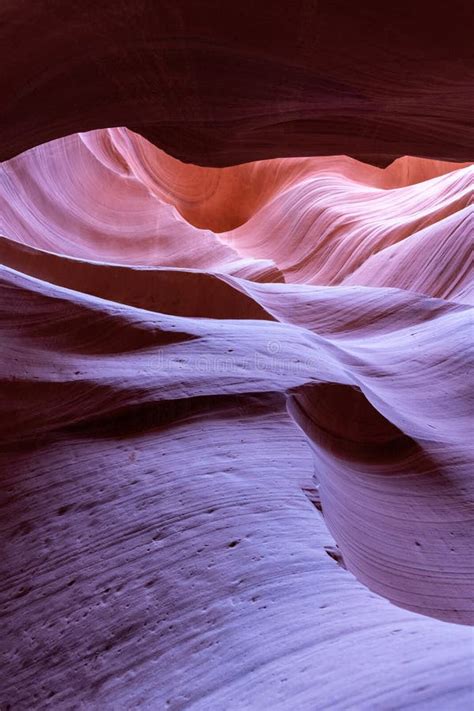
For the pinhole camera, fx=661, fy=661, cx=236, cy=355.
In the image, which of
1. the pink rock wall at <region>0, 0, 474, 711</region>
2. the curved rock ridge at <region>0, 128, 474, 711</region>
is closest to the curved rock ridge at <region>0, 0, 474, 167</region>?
the pink rock wall at <region>0, 0, 474, 711</region>

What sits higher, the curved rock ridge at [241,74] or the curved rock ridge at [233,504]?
the curved rock ridge at [241,74]

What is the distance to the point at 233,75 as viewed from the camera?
2438 millimetres

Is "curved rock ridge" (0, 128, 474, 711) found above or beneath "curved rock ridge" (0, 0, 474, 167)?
beneath

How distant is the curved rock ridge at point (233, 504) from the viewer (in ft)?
4.90

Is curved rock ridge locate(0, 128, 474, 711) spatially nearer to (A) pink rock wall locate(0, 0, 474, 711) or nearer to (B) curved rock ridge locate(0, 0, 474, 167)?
(A) pink rock wall locate(0, 0, 474, 711)

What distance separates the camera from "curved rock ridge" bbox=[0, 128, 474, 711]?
58.8 inches

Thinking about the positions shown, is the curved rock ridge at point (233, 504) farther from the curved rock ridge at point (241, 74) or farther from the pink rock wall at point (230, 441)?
the curved rock ridge at point (241, 74)

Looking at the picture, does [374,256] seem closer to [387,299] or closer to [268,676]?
[387,299]

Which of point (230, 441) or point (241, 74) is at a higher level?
point (241, 74)

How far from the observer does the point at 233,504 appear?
6.86 ft

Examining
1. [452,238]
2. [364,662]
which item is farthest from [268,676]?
[452,238]

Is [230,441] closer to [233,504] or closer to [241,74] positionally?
[233,504]

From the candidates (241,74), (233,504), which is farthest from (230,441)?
(241,74)

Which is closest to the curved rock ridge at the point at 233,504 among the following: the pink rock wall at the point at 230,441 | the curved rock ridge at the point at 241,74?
the pink rock wall at the point at 230,441
